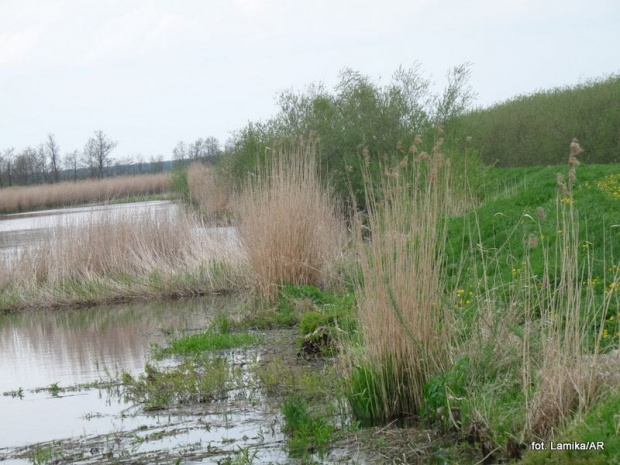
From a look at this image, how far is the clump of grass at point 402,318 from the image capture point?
5.85 metres

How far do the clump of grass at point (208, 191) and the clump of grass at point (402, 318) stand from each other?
16761 mm

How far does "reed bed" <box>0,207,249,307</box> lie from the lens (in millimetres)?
14094

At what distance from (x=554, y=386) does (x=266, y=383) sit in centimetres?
298

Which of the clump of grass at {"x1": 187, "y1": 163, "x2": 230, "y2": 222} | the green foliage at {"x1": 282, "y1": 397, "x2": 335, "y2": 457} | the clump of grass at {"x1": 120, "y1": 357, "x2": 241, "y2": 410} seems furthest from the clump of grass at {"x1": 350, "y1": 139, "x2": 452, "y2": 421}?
the clump of grass at {"x1": 187, "y1": 163, "x2": 230, "y2": 222}

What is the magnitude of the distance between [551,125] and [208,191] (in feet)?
35.9

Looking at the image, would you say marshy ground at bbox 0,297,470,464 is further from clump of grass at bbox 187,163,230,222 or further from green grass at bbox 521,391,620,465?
clump of grass at bbox 187,163,230,222

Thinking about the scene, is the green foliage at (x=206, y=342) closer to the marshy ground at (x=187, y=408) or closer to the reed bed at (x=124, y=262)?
the marshy ground at (x=187, y=408)

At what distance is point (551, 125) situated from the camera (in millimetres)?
27500

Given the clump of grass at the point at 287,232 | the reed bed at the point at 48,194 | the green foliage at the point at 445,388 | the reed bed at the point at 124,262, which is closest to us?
the green foliage at the point at 445,388

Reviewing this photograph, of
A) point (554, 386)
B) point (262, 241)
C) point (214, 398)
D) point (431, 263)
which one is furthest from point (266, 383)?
point (262, 241)

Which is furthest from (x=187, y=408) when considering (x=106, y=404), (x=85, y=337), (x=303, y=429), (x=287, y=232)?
(x=85, y=337)

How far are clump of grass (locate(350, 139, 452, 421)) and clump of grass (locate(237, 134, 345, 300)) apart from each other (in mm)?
4814

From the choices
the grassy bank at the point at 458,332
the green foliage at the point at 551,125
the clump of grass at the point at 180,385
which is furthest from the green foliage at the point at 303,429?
the green foliage at the point at 551,125

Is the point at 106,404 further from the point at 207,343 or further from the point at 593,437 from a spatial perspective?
the point at 593,437
